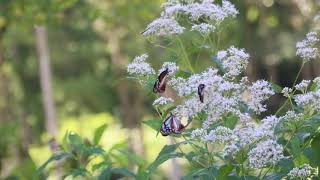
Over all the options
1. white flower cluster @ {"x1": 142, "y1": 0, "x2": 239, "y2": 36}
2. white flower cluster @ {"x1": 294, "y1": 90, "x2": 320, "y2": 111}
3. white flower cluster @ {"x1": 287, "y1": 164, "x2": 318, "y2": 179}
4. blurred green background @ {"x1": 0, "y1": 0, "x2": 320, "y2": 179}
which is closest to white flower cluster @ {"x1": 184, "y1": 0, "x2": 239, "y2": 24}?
white flower cluster @ {"x1": 142, "y1": 0, "x2": 239, "y2": 36}

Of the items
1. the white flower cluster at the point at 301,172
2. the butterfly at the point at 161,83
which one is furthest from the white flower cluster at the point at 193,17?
the white flower cluster at the point at 301,172

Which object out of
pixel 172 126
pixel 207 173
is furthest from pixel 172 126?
pixel 207 173

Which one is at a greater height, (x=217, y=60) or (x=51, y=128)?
(x=51, y=128)

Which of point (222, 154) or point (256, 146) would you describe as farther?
point (222, 154)

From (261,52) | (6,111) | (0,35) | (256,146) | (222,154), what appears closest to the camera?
(256,146)

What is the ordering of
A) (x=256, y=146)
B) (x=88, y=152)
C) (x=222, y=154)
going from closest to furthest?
(x=256, y=146) < (x=222, y=154) < (x=88, y=152)

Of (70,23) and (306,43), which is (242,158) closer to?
(306,43)

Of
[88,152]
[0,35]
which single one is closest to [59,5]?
[0,35]
